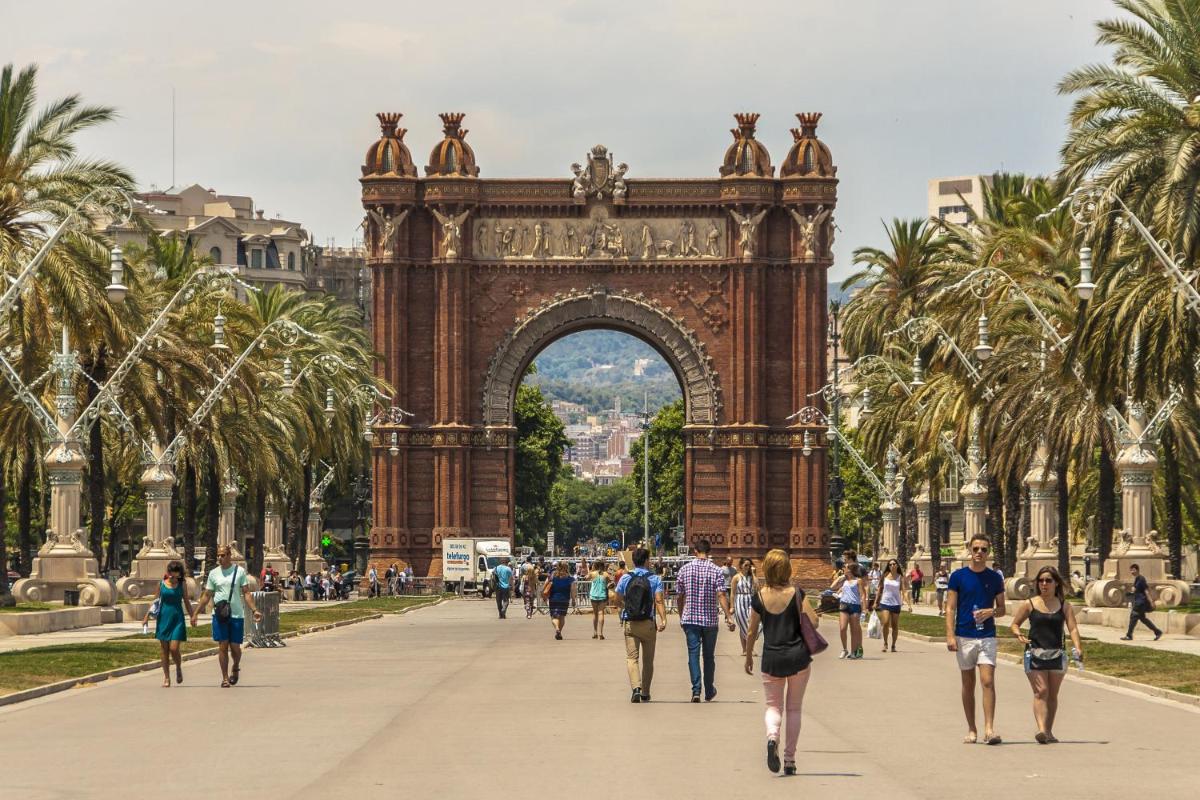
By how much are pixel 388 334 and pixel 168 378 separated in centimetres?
3208

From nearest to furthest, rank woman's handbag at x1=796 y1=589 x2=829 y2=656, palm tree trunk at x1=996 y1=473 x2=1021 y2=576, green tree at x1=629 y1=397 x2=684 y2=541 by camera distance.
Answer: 1. woman's handbag at x1=796 y1=589 x2=829 y2=656
2. palm tree trunk at x1=996 y1=473 x2=1021 y2=576
3. green tree at x1=629 y1=397 x2=684 y2=541

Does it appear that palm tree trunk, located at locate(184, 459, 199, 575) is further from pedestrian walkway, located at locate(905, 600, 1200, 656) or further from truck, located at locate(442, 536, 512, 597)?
pedestrian walkway, located at locate(905, 600, 1200, 656)

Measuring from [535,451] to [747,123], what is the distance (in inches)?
2093

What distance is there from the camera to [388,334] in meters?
87.5

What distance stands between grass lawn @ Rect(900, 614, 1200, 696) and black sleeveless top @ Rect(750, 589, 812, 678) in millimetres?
9960

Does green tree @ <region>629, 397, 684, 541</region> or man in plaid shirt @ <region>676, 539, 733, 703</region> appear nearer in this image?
man in plaid shirt @ <region>676, 539, 733, 703</region>

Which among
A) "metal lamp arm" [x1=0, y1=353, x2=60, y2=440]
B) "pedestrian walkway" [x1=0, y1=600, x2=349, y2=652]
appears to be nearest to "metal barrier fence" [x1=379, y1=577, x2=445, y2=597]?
"pedestrian walkway" [x1=0, y1=600, x2=349, y2=652]

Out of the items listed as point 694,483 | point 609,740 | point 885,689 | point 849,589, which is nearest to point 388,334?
point 694,483

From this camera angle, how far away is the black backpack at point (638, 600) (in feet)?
83.5

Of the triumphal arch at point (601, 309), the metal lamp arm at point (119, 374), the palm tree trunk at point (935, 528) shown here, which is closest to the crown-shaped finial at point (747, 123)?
the triumphal arch at point (601, 309)

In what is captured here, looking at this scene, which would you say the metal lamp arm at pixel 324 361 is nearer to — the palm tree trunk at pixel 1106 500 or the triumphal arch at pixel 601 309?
the triumphal arch at pixel 601 309

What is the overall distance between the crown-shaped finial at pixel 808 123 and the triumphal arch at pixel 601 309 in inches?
2.8

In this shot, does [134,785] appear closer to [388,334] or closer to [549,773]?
[549,773]

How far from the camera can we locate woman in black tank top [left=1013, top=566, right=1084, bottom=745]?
1977 centimetres
